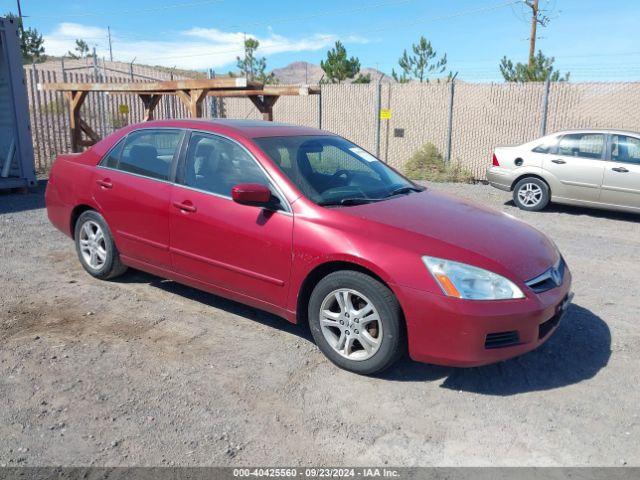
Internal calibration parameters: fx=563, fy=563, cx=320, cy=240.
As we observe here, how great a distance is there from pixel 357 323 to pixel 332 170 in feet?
4.54

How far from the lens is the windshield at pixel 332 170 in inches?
164

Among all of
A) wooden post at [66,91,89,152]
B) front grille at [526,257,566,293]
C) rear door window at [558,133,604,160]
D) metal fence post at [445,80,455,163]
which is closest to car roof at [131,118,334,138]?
front grille at [526,257,566,293]

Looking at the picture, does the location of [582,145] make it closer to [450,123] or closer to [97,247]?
[450,123]

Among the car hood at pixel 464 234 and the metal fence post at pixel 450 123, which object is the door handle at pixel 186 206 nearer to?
the car hood at pixel 464 234

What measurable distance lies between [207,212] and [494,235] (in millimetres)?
2134

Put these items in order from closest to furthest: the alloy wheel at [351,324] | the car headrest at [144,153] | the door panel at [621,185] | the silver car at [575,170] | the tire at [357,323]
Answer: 1. the tire at [357,323]
2. the alloy wheel at [351,324]
3. the car headrest at [144,153]
4. the door panel at [621,185]
5. the silver car at [575,170]

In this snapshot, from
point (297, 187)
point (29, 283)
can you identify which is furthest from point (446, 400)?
point (29, 283)

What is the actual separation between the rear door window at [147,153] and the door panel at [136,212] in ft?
0.24

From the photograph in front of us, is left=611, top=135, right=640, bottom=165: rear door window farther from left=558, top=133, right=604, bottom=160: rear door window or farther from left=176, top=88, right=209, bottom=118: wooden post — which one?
left=176, top=88, right=209, bottom=118: wooden post

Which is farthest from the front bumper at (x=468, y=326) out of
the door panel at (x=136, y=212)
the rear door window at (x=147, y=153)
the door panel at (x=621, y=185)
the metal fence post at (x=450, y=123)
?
the metal fence post at (x=450, y=123)

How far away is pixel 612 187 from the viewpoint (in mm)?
9094

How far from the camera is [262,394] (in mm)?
3541

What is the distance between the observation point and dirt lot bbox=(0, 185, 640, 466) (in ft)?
9.80

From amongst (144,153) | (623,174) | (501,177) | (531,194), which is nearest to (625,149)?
Answer: (623,174)
